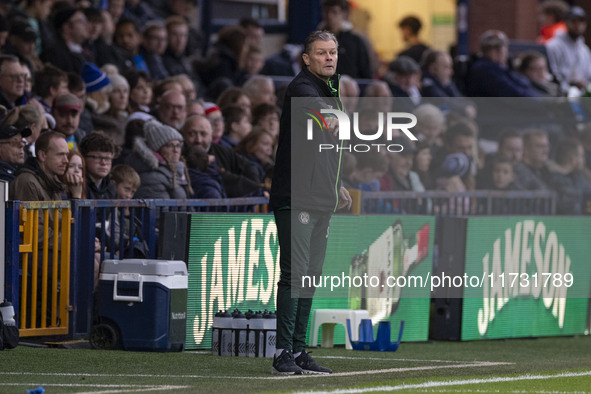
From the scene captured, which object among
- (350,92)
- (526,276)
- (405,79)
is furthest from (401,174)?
(405,79)

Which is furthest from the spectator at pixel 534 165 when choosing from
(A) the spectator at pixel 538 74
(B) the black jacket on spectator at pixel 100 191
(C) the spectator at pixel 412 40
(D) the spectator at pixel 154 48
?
(B) the black jacket on spectator at pixel 100 191

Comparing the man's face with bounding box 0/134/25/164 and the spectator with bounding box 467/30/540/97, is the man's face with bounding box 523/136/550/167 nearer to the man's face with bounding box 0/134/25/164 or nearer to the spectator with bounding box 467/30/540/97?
the spectator with bounding box 467/30/540/97

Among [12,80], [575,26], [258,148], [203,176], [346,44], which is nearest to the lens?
[203,176]

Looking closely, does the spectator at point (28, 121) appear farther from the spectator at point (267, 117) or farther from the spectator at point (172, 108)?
the spectator at point (267, 117)

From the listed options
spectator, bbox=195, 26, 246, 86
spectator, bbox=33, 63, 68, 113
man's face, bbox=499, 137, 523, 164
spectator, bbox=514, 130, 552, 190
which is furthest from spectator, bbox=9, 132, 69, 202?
spectator, bbox=195, 26, 246, 86

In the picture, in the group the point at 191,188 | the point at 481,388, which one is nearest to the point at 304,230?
the point at 481,388

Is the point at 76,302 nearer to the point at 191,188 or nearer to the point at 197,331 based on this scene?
the point at 197,331

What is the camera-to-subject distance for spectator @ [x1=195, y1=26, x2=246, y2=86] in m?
18.1

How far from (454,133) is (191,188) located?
434 cm

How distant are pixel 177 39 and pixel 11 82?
4606mm

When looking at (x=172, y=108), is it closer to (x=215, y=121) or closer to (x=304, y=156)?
(x=215, y=121)

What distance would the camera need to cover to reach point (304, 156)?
9.18 metres

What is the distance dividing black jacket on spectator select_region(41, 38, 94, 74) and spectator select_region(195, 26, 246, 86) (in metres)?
2.75

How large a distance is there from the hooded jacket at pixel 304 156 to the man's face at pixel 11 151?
10.4 feet
